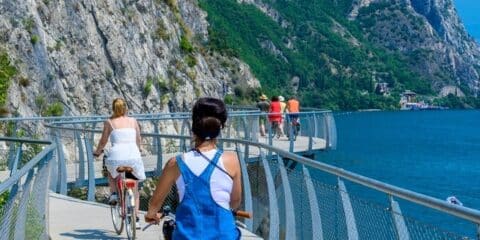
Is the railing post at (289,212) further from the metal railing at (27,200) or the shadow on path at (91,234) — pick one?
the shadow on path at (91,234)

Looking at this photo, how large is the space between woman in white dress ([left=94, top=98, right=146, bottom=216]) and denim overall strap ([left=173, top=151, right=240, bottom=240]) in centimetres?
505

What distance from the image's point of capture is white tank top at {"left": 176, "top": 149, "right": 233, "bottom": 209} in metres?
4.40

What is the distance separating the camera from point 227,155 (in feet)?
15.0

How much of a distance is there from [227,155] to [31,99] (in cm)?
3247

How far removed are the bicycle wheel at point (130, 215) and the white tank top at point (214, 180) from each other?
15.3 ft

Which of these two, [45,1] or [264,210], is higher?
[45,1]

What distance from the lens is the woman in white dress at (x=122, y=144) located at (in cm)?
942

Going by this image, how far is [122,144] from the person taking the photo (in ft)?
31.1

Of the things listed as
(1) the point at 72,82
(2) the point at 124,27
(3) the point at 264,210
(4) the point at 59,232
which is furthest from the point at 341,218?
(2) the point at 124,27

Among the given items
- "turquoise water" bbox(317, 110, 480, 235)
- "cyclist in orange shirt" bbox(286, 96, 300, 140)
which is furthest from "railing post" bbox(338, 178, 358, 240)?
"turquoise water" bbox(317, 110, 480, 235)

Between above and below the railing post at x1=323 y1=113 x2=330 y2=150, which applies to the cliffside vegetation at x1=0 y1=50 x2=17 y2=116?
above

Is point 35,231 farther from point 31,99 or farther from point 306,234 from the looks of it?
point 31,99

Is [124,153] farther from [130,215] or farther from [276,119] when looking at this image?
[276,119]

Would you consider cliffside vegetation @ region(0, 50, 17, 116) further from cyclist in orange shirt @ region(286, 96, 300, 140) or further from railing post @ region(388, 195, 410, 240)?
railing post @ region(388, 195, 410, 240)
